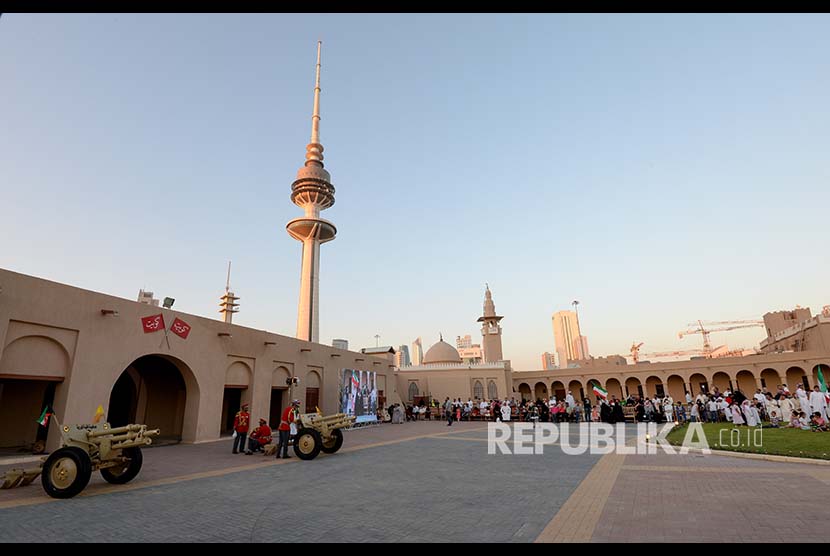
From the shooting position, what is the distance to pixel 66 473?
7.66m

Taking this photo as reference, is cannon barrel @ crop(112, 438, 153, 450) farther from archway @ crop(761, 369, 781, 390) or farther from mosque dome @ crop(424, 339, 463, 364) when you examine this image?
archway @ crop(761, 369, 781, 390)

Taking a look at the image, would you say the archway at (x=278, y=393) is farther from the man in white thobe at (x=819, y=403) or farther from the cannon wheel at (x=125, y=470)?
the man in white thobe at (x=819, y=403)

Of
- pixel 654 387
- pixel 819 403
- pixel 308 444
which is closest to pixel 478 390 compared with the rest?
pixel 654 387

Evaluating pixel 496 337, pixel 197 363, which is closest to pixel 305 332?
pixel 496 337

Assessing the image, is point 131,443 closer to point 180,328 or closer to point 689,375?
point 180,328

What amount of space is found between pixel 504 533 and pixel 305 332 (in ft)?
127

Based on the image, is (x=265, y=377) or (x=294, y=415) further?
(x=265, y=377)

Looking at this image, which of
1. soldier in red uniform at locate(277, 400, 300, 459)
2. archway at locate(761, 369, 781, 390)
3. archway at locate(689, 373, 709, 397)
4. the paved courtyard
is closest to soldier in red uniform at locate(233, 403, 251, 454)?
soldier in red uniform at locate(277, 400, 300, 459)

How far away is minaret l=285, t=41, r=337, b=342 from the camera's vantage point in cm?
4281

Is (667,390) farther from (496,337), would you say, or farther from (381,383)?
(381,383)

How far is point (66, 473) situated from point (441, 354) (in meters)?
41.7

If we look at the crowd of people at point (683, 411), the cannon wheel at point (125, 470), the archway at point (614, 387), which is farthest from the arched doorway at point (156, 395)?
the archway at point (614, 387)

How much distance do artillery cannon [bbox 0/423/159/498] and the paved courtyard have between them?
8.8 inches
